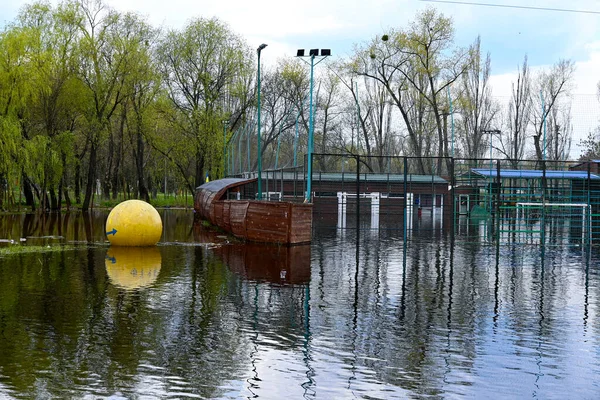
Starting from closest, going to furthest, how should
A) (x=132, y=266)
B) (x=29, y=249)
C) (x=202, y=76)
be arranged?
(x=132, y=266) → (x=29, y=249) → (x=202, y=76)

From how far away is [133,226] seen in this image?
2098 cm

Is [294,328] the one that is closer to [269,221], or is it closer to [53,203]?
[269,221]

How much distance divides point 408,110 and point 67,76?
2887cm

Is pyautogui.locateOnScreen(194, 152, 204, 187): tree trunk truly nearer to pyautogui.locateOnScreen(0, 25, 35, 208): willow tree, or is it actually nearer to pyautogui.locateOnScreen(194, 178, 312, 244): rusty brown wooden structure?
pyautogui.locateOnScreen(0, 25, 35, 208): willow tree

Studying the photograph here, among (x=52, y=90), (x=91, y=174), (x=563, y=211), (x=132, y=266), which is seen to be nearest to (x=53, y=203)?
(x=91, y=174)

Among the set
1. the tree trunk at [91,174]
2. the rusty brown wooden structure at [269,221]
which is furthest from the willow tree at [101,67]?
the rusty brown wooden structure at [269,221]

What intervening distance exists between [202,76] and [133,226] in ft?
124

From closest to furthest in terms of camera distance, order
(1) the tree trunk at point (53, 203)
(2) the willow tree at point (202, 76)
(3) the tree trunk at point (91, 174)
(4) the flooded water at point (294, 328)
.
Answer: (4) the flooded water at point (294, 328) → (1) the tree trunk at point (53, 203) → (3) the tree trunk at point (91, 174) → (2) the willow tree at point (202, 76)

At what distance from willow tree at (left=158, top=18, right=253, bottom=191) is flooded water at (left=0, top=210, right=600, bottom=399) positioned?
39730mm

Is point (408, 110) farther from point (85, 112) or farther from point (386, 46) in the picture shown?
point (85, 112)

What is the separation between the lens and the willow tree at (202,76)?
57.6 m

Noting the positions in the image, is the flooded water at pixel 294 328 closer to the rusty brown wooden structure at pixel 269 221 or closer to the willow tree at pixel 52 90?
the rusty brown wooden structure at pixel 269 221

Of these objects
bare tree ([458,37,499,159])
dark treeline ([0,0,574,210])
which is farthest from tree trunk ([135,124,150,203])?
bare tree ([458,37,499,159])

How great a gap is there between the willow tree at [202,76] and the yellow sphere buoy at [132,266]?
123 feet
